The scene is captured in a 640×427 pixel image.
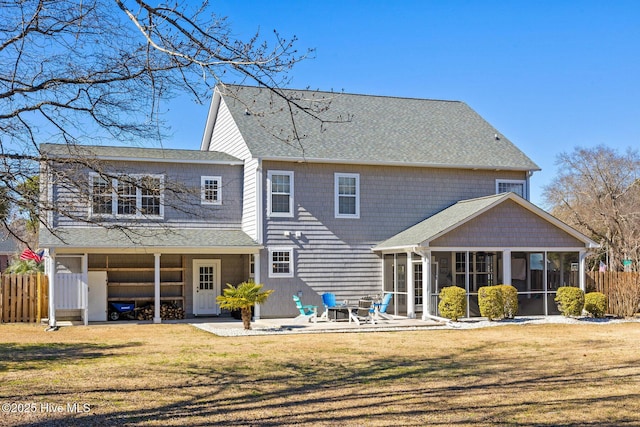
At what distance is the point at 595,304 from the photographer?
23672 mm

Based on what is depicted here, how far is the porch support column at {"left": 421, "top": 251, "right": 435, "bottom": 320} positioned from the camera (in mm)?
22547

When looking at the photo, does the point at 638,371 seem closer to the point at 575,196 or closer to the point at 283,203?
the point at 283,203

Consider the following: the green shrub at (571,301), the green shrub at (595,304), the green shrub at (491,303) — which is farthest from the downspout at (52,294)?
the green shrub at (595,304)

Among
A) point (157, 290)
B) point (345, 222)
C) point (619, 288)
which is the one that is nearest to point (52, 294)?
point (157, 290)

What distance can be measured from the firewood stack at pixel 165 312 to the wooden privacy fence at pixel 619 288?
46.3ft

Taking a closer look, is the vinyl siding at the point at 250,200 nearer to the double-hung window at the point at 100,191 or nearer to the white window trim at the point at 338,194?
the white window trim at the point at 338,194

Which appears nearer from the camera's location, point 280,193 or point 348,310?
point 348,310

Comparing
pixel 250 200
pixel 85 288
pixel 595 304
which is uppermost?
pixel 250 200

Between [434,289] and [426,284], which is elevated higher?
[426,284]

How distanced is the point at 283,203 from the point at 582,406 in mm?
15864

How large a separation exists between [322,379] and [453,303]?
1106 cm

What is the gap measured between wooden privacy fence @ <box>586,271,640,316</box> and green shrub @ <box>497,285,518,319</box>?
12.7ft

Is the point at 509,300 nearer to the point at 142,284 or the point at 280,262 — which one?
the point at 280,262

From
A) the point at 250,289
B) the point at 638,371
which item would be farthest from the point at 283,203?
the point at 638,371
